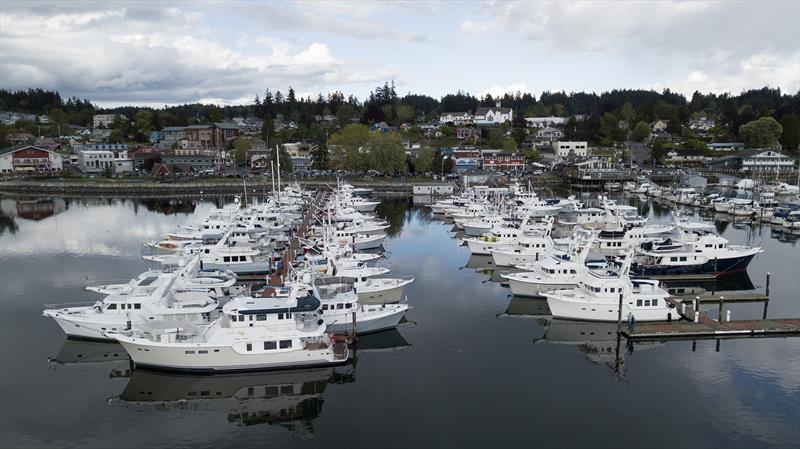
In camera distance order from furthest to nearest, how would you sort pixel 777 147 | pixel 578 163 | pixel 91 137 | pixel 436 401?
pixel 91 137 < pixel 777 147 < pixel 578 163 < pixel 436 401

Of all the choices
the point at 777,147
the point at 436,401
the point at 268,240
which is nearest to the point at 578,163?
the point at 777,147

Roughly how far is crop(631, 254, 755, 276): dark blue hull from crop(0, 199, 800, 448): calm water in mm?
5646

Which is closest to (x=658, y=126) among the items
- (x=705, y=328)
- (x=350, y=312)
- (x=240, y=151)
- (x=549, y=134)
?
(x=549, y=134)

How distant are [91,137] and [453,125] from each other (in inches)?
3827

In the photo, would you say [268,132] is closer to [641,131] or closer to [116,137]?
[116,137]

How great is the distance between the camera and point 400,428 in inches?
732

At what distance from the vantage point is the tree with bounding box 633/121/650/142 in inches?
5325

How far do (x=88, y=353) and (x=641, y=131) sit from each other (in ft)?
447

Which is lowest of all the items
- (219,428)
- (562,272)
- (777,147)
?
(219,428)

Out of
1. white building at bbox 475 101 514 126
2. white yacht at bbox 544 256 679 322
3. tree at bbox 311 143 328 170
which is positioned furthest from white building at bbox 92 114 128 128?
white yacht at bbox 544 256 679 322

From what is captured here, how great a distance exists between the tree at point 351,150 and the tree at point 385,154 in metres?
2.02

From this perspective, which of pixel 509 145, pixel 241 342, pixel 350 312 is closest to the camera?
pixel 241 342

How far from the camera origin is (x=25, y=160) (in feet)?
338

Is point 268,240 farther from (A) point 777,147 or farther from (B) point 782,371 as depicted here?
(A) point 777,147
